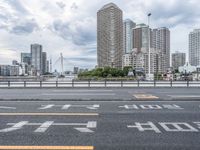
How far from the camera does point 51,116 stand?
9.41m

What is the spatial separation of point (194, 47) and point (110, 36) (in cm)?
4665

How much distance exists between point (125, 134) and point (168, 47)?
11557 cm

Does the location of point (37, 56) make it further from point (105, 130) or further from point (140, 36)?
point (105, 130)

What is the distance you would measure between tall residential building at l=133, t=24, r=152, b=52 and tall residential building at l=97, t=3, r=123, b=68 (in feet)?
56.4

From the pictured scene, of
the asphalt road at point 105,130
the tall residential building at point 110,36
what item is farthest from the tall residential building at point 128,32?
the asphalt road at point 105,130

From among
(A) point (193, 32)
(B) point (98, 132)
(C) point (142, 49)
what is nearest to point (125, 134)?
(B) point (98, 132)

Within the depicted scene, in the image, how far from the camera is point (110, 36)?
122375 millimetres

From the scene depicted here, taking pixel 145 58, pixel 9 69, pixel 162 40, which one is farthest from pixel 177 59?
pixel 9 69

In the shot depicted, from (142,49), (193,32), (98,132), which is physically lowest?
(98,132)

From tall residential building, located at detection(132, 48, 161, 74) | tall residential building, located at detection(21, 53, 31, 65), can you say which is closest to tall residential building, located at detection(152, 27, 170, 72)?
tall residential building, located at detection(132, 48, 161, 74)

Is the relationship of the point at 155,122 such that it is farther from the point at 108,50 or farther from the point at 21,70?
the point at 21,70

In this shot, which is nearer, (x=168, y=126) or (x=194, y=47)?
(x=168, y=126)

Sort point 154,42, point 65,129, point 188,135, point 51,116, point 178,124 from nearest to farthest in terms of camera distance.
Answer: point 188,135 → point 65,129 → point 178,124 → point 51,116 → point 154,42

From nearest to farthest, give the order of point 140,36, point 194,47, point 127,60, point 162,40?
1. point 140,36
2. point 162,40
3. point 127,60
4. point 194,47
